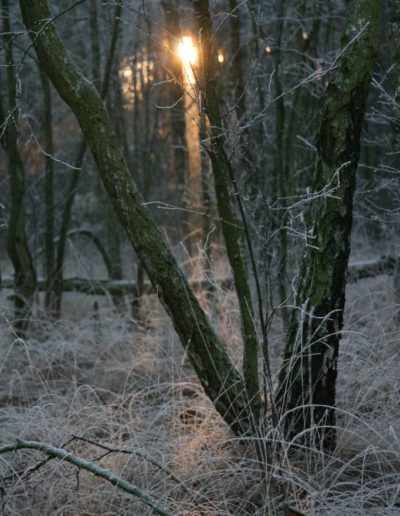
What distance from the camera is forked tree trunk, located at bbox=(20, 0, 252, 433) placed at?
316 centimetres

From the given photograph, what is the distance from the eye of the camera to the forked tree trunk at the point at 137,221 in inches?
124

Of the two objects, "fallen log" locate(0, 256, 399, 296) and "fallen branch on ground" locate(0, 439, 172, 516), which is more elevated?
"fallen log" locate(0, 256, 399, 296)

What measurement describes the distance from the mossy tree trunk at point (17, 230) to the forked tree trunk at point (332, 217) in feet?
10.8

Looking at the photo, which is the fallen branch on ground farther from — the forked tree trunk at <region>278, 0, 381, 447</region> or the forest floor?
the forked tree trunk at <region>278, 0, 381, 447</region>

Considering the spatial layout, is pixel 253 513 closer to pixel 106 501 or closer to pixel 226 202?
pixel 106 501

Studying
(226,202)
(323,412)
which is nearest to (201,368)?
(323,412)

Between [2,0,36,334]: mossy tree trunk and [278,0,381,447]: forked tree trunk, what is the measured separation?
3.28 metres

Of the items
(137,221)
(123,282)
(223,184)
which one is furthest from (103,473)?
(123,282)

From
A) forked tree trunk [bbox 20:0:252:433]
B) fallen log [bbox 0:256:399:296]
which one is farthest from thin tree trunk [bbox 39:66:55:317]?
forked tree trunk [bbox 20:0:252:433]

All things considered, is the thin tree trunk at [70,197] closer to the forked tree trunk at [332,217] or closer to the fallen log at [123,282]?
the fallen log at [123,282]

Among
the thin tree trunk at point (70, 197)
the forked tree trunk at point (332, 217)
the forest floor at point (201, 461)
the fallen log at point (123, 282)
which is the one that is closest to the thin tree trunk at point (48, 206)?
the thin tree trunk at point (70, 197)

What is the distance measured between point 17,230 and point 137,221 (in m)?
3.33

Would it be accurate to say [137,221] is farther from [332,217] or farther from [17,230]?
[17,230]

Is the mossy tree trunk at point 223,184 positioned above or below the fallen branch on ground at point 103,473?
above
